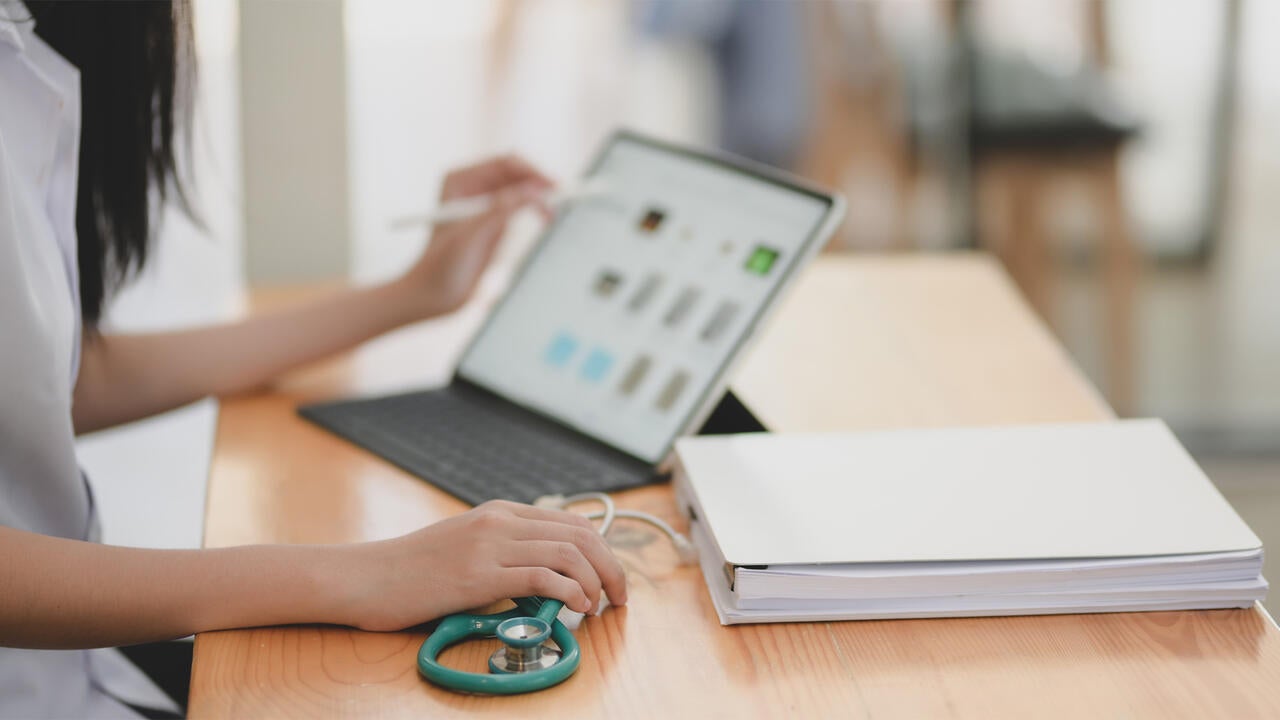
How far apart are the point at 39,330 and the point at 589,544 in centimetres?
36

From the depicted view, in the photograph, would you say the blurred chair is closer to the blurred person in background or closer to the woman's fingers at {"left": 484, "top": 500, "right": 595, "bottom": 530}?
the blurred person in background

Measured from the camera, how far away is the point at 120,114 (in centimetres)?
94

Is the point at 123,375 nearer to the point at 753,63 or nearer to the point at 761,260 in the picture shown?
the point at 761,260

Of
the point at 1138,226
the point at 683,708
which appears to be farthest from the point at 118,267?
the point at 1138,226

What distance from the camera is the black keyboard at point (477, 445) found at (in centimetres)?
85

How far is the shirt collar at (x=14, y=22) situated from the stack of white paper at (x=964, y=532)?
0.48 metres

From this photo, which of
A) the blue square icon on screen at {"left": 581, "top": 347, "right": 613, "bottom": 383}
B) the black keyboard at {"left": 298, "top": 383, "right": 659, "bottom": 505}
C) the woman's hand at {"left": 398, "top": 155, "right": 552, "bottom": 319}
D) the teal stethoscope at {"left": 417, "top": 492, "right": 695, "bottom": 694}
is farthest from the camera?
the woman's hand at {"left": 398, "top": 155, "right": 552, "bottom": 319}

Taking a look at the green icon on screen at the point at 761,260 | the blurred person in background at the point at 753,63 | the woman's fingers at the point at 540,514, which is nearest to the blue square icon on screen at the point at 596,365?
the green icon on screen at the point at 761,260

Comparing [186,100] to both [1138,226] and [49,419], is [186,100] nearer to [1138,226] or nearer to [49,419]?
[49,419]

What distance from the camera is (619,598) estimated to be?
68 centimetres

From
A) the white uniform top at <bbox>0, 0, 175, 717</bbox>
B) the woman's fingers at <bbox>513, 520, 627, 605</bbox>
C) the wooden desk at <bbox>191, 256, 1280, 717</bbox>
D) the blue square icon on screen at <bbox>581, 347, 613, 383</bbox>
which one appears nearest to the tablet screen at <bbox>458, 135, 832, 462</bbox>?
the blue square icon on screen at <bbox>581, 347, 613, 383</bbox>

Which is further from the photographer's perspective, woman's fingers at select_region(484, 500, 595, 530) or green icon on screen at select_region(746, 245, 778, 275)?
green icon on screen at select_region(746, 245, 778, 275)

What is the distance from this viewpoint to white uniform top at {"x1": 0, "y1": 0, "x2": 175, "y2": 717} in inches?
29.5

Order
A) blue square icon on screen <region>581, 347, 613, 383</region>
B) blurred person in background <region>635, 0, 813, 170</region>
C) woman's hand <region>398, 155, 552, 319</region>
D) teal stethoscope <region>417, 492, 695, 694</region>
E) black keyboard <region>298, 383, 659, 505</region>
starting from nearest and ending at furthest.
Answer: teal stethoscope <region>417, 492, 695, 694</region> → black keyboard <region>298, 383, 659, 505</region> → blue square icon on screen <region>581, 347, 613, 383</region> → woman's hand <region>398, 155, 552, 319</region> → blurred person in background <region>635, 0, 813, 170</region>
